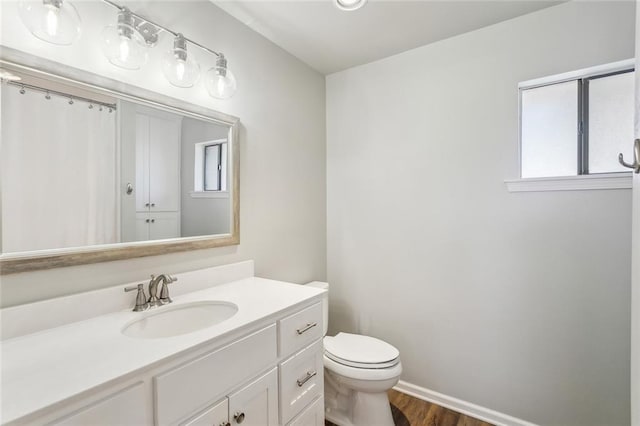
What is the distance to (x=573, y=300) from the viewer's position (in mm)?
1582

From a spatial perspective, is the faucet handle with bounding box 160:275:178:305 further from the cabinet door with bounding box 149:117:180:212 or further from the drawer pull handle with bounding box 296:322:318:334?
the drawer pull handle with bounding box 296:322:318:334

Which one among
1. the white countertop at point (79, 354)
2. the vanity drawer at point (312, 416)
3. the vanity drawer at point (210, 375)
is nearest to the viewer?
the white countertop at point (79, 354)

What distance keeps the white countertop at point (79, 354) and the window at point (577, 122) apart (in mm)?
1690

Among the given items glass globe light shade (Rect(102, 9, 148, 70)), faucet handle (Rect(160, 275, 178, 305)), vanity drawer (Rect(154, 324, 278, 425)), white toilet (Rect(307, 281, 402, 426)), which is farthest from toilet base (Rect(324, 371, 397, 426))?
glass globe light shade (Rect(102, 9, 148, 70))

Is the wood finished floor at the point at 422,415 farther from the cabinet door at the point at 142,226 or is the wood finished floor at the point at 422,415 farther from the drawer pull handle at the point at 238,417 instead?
the cabinet door at the point at 142,226

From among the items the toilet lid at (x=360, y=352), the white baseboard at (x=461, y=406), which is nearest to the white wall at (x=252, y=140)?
the toilet lid at (x=360, y=352)

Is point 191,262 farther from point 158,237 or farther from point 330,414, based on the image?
point 330,414

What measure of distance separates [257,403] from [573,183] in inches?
72.1

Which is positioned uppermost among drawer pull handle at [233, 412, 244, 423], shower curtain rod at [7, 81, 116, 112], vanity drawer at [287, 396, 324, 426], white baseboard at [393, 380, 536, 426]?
shower curtain rod at [7, 81, 116, 112]

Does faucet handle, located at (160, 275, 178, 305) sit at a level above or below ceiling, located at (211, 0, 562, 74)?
below

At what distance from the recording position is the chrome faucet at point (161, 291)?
122 centimetres

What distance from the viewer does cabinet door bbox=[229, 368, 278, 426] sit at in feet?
3.28

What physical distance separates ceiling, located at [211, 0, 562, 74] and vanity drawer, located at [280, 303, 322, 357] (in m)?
1.58

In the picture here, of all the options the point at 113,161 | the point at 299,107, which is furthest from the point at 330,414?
the point at 299,107
